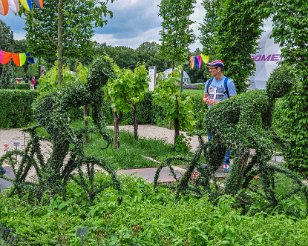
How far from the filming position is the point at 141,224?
3354mm

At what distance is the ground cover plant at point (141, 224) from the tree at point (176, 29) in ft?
50.8

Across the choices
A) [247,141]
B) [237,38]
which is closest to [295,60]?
[237,38]

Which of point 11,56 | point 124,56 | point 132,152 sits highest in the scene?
point 124,56

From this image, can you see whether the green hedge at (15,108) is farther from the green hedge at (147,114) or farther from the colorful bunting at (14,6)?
the colorful bunting at (14,6)

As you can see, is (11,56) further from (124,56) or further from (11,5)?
(124,56)

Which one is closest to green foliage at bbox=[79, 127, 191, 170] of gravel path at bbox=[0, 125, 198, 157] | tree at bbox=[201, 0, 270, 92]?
gravel path at bbox=[0, 125, 198, 157]

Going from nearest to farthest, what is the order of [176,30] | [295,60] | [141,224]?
[141,224], [295,60], [176,30]

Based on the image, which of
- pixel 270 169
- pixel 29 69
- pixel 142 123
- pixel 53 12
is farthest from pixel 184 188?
pixel 29 69

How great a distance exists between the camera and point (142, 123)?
53.7 feet

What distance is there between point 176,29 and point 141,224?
16811 mm

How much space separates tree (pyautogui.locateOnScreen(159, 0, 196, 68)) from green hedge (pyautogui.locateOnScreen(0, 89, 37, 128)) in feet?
23.5

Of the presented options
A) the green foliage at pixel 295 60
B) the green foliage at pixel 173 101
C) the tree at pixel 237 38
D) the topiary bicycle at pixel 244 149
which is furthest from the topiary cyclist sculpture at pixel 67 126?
the green foliage at pixel 173 101

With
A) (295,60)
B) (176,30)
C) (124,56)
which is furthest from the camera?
(124,56)

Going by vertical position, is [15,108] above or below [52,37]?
below
